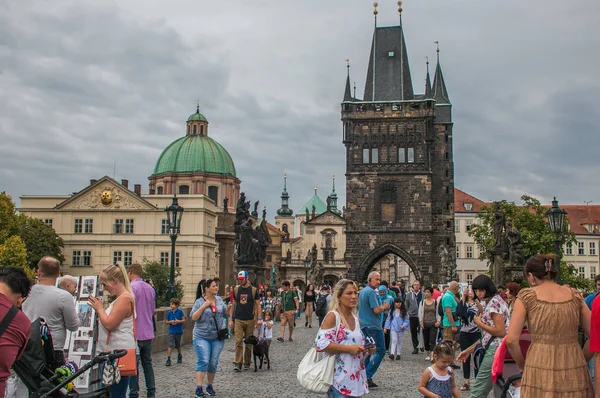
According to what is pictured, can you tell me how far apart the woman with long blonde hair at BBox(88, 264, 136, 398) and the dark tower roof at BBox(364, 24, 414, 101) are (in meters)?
50.5

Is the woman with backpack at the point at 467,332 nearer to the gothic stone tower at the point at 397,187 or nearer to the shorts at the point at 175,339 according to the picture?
the shorts at the point at 175,339

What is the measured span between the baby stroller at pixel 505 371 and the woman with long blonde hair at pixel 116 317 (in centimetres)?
332

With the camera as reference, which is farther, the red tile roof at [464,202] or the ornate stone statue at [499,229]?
the red tile roof at [464,202]

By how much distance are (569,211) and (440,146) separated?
1004 inches

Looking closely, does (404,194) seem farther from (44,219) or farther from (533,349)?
(533,349)

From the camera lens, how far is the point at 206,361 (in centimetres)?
1012

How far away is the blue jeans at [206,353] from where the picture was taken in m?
10.1

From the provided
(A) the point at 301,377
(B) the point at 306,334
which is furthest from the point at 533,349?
(B) the point at 306,334

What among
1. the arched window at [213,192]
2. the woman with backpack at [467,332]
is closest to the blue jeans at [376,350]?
the woman with backpack at [467,332]

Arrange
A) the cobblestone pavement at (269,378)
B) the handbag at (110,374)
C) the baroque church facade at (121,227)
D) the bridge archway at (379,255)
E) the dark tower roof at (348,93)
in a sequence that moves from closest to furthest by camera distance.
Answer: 1. the handbag at (110,374)
2. the cobblestone pavement at (269,378)
3. the bridge archway at (379,255)
4. the dark tower roof at (348,93)
5. the baroque church facade at (121,227)

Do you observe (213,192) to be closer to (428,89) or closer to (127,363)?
(428,89)

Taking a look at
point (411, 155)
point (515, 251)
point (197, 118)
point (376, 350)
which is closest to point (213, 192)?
point (197, 118)

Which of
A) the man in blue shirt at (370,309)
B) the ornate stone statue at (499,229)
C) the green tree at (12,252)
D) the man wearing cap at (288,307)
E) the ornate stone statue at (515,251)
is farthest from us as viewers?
the green tree at (12,252)

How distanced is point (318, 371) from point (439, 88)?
192 ft
